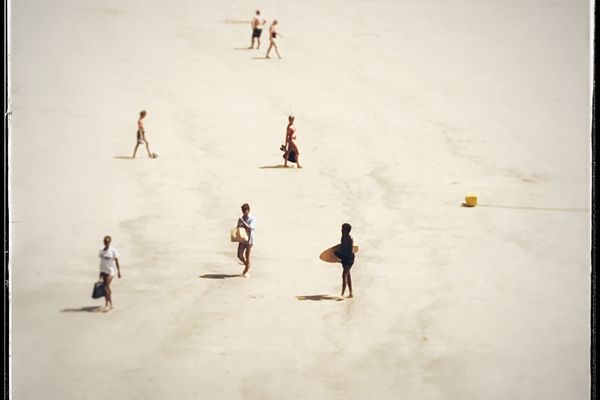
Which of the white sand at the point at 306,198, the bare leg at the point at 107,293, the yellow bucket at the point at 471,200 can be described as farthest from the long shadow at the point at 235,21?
the bare leg at the point at 107,293

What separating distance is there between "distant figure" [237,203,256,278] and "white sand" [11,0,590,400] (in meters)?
0.36

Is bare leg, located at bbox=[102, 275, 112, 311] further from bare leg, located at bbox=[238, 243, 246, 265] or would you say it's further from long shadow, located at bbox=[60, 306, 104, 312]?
bare leg, located at bbox=[238, 243, 246, 265]

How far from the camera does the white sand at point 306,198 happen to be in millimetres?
19125

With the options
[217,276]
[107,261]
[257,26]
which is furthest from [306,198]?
[257,26]

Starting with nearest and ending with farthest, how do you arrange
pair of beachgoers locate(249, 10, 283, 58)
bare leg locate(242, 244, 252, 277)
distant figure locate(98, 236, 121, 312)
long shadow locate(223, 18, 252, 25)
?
distant figure locate(98, 236, 121, 312)
bare leg locate(242, 244, 252, 277)
pair of beachgoers locate(249, 10, 283, 58)
long shadow locate(223, 18, 252, 25)

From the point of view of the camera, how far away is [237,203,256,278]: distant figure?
21178mm

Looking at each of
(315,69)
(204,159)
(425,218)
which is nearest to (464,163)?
(425,218)

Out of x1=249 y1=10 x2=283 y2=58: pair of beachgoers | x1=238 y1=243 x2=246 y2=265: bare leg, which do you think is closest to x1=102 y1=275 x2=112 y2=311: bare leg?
x1=238 y1=243 x2=246 y2=265: bare leg

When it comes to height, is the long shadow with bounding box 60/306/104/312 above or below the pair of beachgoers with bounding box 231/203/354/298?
below

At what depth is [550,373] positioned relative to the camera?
63.7ft

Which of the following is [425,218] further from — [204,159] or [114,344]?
[114,344]

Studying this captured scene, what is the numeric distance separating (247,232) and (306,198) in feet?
18.9

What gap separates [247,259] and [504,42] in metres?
21.4

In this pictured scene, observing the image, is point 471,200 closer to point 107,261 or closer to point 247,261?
point 247,261
